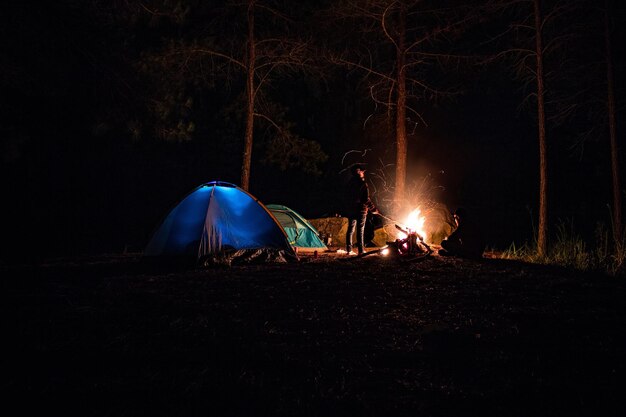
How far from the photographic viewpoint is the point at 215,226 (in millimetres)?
9602

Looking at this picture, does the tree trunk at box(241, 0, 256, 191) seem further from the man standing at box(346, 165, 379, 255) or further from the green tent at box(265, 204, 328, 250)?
the man standing at box(346, 165, 379, 255)

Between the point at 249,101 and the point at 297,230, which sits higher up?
the point at 249,101

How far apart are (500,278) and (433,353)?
172 inches

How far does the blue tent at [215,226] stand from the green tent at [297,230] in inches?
93.9

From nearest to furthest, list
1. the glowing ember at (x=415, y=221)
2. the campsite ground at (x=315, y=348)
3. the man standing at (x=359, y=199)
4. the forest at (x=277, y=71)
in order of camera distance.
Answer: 1. the campsite ground at (x=315, y=348)
2. the man standing at (x=359, y=199)
3. the forest at (x=277, y=71)
4. the glowing ember at (x=415, y=221)

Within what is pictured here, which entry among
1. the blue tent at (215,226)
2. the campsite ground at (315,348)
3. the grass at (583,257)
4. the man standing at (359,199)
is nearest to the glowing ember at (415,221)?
the man standing at (359,199)

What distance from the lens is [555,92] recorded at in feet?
45.4

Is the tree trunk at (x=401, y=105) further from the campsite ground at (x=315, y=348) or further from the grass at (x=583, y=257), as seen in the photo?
the campsite ground at (x=315, y=348)

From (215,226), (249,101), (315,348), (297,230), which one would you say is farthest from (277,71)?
(315,348)

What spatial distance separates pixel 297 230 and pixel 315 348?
8836mm

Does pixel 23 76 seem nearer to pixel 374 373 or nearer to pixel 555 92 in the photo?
pixel 374 373

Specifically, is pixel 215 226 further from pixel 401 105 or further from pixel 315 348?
pixel 401 105

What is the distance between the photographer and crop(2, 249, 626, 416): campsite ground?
300 centimetres

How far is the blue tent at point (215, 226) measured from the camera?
950cm
